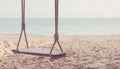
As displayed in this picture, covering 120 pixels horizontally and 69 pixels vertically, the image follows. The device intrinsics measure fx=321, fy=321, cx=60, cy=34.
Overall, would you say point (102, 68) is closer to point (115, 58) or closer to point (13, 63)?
point (115, 58)

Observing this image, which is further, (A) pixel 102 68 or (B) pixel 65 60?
(B) pixel 65 60

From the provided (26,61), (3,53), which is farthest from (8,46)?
(26,61)

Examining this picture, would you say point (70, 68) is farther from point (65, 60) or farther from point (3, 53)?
point (3, 53)

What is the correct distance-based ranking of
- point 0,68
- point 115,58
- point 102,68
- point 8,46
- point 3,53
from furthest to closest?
point 8,46
point 3,53
point 115,58
point 0,68
point 102,68

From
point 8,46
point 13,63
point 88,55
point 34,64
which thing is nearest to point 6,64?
point 13,63

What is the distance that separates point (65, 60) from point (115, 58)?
953mm

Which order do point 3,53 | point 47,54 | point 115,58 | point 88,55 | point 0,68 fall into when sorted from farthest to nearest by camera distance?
1. point 3,53
2. point 88,55
3. point 115,58
4. point 0,68
5. point 47,54

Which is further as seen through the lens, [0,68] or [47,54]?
[0,68]

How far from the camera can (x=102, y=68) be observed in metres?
5.21

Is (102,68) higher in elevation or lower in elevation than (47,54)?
lower

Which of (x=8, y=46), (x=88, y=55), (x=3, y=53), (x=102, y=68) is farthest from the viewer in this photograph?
(x=8, y=46)

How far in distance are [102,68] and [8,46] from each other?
3753 mm

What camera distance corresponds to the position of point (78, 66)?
18.0ft

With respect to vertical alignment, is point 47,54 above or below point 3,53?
above
